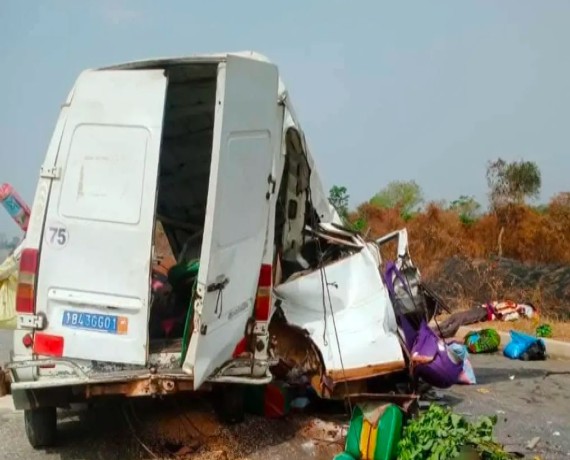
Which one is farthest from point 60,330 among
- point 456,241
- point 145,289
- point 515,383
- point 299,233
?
point 456,241

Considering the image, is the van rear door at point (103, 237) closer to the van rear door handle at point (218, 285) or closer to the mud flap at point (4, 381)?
the van rear door handle at point (218, 285)

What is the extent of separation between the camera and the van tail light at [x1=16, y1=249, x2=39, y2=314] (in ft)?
16.1

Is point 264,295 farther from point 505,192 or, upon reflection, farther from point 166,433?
point 505,192

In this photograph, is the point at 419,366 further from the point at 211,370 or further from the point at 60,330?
the point at 60,330

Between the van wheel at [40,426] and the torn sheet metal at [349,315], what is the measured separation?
2028mm

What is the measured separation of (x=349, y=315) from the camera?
20.2 feet

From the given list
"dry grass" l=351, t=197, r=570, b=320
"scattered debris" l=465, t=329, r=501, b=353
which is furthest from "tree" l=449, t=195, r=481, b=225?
"scattered debris" l=465, t=329, r=501, b=353

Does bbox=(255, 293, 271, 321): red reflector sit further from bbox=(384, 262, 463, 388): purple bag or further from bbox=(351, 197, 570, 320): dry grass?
bbox=(351, 197, 570, 320): dry grass

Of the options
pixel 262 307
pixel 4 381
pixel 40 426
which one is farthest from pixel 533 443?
pixel 4 381

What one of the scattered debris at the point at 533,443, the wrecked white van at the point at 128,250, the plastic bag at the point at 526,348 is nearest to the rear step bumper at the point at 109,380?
the wrecked white van at the point at 128,250

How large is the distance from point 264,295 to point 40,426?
194 cm

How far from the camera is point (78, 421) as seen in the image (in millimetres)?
6367

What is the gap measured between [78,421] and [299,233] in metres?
2.61

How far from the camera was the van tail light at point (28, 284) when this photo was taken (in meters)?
4.91
